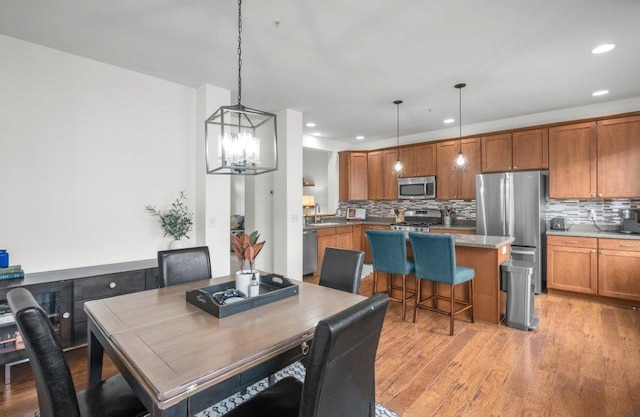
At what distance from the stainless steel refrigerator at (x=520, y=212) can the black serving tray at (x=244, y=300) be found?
12.3 ft

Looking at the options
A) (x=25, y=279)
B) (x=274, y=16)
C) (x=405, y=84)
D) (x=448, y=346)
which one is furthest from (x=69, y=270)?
(x=405, y=84)

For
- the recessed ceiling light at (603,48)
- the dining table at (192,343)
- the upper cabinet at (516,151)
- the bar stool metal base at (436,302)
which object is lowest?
the bar stool metal base at (436,302)

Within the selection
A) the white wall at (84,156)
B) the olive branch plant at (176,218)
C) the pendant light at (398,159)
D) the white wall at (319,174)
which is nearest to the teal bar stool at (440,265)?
the pendant light at (398,159)

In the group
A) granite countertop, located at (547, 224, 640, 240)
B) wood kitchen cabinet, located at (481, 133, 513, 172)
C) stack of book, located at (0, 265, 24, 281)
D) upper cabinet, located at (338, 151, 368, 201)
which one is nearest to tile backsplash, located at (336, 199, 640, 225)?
granite countertop, located at (547, 224, 640, 240)

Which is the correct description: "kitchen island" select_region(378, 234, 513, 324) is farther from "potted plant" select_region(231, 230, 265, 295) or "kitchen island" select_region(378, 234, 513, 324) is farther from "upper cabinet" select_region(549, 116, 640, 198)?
"potted plant" select_region(231, 230, 265, 295)

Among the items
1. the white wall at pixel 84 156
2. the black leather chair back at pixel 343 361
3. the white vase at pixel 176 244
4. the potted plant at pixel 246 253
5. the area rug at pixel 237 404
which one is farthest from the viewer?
the white vase at pixel 176 244

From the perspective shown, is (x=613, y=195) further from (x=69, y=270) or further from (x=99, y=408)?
(x=69, y=270)

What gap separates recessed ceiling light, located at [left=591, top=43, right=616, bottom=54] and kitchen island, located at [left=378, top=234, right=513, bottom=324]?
6.29ft

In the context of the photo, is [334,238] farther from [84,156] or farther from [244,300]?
[244,300]

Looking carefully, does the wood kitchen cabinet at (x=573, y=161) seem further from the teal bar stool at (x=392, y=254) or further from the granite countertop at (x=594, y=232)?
the teal bar stool at (x=392, y=254)

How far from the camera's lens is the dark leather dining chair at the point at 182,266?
2.24 meters

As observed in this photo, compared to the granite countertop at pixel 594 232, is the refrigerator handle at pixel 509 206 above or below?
above

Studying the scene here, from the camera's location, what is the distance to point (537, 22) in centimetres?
236

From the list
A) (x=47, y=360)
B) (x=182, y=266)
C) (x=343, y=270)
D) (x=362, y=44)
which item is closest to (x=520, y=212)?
(x=362, y=44)
